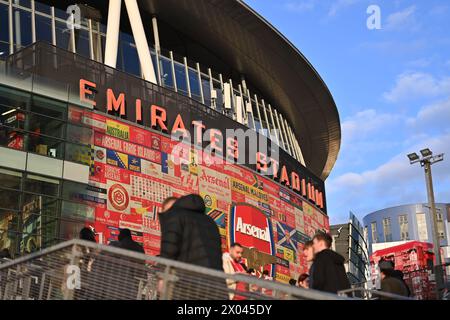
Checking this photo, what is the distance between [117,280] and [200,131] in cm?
2141

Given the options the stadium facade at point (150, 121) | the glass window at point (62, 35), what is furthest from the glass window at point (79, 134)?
the glass window at point (62, 35)

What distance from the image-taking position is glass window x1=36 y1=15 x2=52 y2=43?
94.6ft

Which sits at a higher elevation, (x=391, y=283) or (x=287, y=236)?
(x=287, y=236)

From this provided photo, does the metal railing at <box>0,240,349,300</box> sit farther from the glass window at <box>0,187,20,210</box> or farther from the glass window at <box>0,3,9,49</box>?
the glass window at <box>0,3,9,49</box>

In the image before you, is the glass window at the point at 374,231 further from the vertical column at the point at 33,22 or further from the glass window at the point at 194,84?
the vertical column at the point at 33,22

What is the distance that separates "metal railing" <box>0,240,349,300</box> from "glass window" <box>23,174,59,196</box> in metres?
11.6

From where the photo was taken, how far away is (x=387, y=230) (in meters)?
135

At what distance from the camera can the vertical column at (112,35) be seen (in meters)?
28.7

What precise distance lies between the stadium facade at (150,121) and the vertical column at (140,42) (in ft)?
0.20

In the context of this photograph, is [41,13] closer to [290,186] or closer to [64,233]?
[64,233]

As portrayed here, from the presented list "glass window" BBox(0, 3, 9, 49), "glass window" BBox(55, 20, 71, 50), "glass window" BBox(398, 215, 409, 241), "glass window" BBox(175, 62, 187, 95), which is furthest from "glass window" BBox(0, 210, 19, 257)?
"glass window" BBox(398, 215, 409, 241)

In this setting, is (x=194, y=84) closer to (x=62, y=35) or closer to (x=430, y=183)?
(x=62, y=35)

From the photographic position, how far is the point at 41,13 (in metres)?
29.7

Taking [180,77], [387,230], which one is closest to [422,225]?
[387,230]
